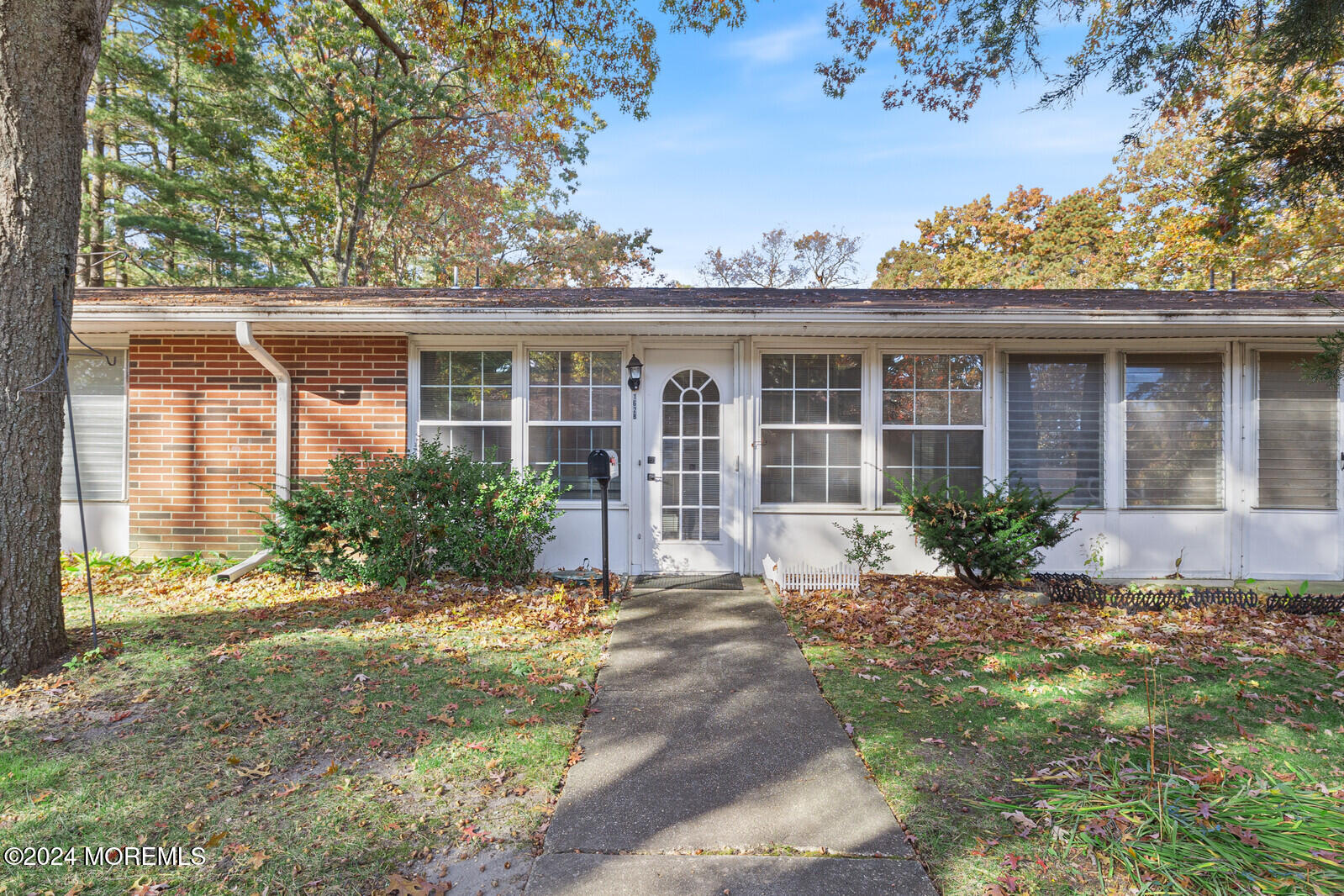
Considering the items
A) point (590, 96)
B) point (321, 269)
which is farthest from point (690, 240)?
point (590, 96)

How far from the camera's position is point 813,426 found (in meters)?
6.54

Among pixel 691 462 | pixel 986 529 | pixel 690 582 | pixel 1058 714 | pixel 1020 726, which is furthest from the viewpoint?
pixel 691 462

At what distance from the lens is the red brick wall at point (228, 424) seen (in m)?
6.39

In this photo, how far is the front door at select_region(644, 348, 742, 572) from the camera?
648cm

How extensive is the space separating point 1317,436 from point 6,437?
37.7ft

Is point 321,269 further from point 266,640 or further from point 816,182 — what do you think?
point 266,640

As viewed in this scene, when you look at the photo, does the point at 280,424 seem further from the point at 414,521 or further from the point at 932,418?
the point at 932,418

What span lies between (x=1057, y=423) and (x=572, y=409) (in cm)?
544

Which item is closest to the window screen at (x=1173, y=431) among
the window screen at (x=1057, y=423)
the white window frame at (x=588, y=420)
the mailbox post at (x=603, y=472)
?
the window screen at (x=1057, y=423)

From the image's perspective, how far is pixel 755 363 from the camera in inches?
255

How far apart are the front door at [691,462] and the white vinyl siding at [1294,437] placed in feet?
19.2

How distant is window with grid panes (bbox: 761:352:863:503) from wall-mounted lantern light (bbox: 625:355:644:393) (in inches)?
54.2

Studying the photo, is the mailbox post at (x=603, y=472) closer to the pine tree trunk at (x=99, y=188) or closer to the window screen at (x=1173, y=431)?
the window screen at (x=1173, y=431)

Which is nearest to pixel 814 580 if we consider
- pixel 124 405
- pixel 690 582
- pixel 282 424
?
pixel 690 582
